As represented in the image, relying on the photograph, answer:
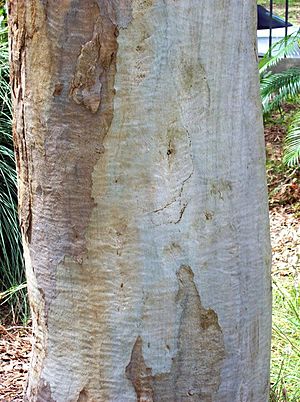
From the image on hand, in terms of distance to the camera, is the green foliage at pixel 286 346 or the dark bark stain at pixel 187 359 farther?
the green foliage at pixel 286 346

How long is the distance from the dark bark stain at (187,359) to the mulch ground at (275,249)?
0.78 m

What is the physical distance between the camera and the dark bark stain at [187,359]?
1.95 meters

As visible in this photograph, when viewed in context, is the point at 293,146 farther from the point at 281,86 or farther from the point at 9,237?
the point at 9,237

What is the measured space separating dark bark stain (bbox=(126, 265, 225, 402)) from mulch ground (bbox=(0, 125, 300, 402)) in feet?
2.55

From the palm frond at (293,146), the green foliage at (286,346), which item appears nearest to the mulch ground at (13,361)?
the green foliage at (286,346)

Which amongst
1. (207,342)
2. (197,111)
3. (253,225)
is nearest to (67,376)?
(207,342)

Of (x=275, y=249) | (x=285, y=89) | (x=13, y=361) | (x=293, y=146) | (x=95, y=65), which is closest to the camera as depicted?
(x=95, y=65)

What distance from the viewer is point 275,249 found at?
557 cm

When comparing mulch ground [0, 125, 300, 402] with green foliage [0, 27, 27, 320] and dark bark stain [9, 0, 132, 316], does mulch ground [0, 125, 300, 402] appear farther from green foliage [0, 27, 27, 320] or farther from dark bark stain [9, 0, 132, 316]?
dark bark stain [9, 0, 132, 316]

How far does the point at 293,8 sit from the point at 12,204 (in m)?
12.7

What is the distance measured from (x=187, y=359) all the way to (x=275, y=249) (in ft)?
12.1

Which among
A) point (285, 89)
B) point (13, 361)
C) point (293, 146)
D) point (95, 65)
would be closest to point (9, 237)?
point (13, 361)

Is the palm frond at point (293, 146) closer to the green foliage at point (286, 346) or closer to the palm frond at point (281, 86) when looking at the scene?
the palm frond at point (281, 86)

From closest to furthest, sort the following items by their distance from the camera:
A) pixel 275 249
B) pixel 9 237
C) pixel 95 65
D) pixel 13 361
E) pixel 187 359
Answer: pixel 95 65 → pixel 187 359 → pixel 13 361 → pixel 9 237 → pixel 275 249
